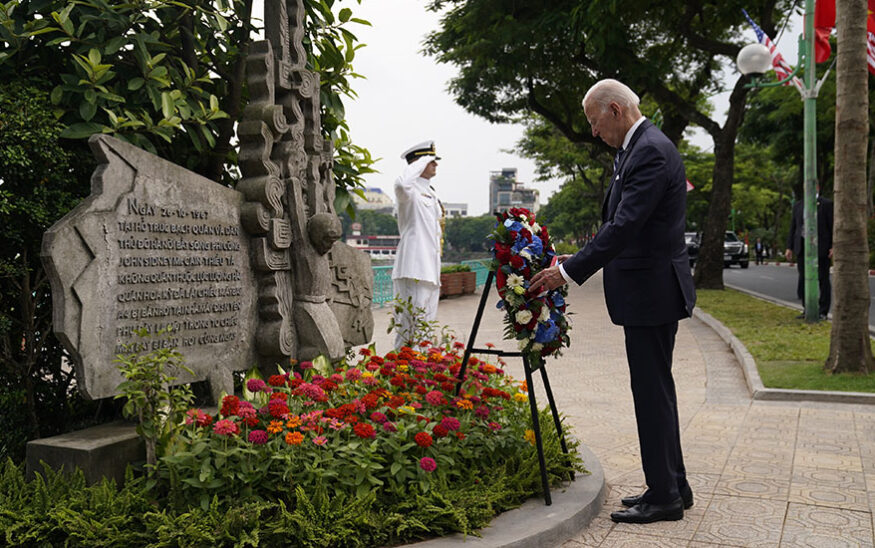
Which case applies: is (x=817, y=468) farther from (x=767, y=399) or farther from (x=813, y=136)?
(x=813, y=136)

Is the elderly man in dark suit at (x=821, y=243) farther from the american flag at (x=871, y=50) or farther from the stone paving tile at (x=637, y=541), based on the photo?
the stone paving tile at (x=637, y=541)

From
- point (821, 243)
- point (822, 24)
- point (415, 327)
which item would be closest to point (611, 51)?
point (822, 24)

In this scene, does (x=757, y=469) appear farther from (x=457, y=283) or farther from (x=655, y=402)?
(x=457, y=283)

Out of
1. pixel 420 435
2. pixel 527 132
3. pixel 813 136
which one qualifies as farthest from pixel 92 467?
pixel 527 132

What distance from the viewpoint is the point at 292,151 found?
5004 mm

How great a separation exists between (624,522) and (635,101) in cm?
226

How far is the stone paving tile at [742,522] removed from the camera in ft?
11.8

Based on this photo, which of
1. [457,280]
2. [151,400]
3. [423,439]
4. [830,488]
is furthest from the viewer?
[457,280]

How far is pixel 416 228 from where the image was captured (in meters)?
7.16

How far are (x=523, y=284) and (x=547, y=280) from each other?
177 millimetres

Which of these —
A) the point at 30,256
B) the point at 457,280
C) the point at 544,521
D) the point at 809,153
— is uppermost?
the point at 809,153

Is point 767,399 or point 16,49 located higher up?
point 16,49

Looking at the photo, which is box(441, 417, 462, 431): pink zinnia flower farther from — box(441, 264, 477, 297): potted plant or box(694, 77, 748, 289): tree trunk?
box(694, 77, 748, 289): tree trunk

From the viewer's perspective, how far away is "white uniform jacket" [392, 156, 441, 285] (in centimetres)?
711
